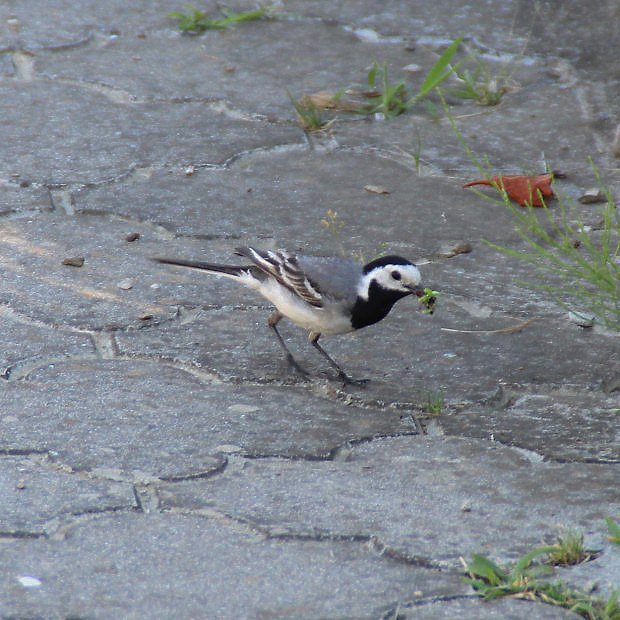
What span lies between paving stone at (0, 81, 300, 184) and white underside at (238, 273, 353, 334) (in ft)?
3.98

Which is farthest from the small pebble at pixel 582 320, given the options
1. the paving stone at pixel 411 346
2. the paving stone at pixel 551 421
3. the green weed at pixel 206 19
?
the green weed at pixel 206 19

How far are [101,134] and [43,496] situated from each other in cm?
253

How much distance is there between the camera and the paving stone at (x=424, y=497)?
257cm

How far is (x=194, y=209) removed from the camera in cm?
437

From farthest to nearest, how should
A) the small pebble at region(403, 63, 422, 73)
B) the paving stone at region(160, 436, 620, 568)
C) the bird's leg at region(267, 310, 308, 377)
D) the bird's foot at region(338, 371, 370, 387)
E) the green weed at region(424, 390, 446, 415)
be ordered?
the small pebble at region(403, 63, 422, 73), the bird's leg at region(267, 310, 308, 377), the bird's foot at region(338, 371, 370, 387), the green weed at region(424, 390, 446, 415), the paving stone at region(160, 436, 620, 568)

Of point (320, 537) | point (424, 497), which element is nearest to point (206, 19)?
point (424, 497)

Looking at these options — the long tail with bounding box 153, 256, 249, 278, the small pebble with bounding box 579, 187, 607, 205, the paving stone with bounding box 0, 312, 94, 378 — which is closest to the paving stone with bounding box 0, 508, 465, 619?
the paving stone with bounding box 0, 312, 94, 378

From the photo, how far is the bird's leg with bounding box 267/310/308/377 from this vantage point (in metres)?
3.54

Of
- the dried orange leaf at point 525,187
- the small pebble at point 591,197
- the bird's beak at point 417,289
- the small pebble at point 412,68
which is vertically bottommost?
the small pebble at point 412,68

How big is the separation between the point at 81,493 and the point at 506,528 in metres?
0.96

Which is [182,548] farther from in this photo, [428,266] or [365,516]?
[428,266]

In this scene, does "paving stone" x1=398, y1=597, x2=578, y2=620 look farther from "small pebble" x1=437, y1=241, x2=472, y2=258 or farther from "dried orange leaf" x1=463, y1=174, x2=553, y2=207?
"dried orange leaf" x1=463, y1=174, x2=553, y2=207

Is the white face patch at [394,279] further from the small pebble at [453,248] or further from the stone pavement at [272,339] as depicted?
the small pebble at [453,248]

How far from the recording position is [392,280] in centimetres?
352
